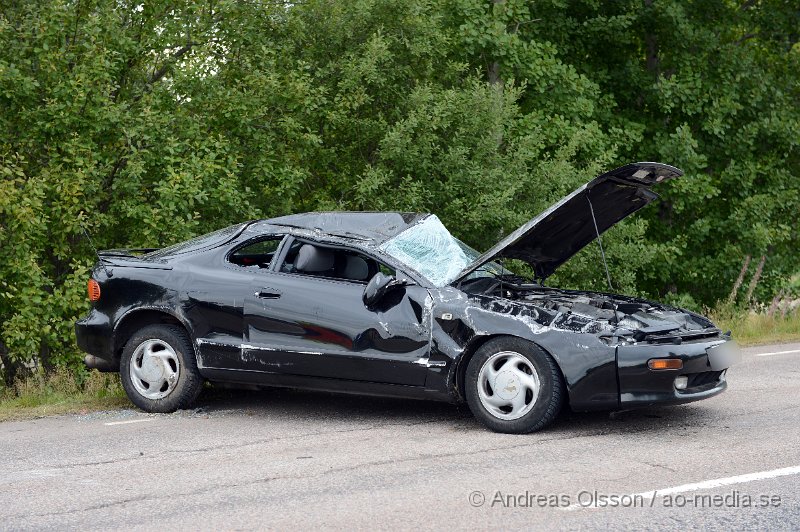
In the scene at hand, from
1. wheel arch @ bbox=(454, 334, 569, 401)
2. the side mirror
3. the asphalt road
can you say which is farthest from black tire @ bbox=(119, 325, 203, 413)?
wheel arch @ bbox=(454, 334, 569, 401)

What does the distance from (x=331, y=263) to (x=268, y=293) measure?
1.79 feet

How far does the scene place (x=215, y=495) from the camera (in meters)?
5.70

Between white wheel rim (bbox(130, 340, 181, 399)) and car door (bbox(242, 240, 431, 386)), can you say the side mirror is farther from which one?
white wheel rim (bbox(130, 340, 181, 399))

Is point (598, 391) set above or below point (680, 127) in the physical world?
below

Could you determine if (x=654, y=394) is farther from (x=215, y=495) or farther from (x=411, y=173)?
(x=411, y=173)

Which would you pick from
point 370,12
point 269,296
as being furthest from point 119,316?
point 370,12

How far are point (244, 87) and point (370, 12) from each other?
88.1 inches

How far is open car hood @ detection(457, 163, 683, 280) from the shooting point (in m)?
7.54

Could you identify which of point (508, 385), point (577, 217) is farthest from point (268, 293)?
point (577, 217)

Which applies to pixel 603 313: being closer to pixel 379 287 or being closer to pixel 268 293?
pixel 379 287

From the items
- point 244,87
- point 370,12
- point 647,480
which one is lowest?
point 647,480

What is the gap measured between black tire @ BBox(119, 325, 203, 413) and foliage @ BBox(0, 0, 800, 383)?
134 inches

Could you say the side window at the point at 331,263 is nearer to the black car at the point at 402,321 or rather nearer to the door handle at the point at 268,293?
the black car at the point at 402,321

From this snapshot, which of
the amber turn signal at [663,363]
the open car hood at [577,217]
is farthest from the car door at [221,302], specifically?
the amber turn signal at [663,363]
